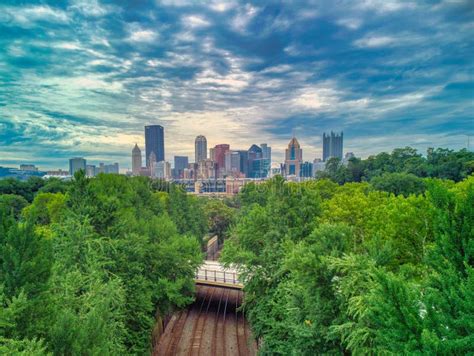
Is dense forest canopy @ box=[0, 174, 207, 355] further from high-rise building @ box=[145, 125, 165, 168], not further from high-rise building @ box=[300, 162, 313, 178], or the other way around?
high-rise building @ box=[145, 125, 165, 168]

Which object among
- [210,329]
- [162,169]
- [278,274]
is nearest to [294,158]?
[162,169]

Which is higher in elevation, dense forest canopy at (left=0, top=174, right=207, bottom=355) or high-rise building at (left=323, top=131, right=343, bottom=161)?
high-rise building at (left=323, top=131, right=343, bottom=161)

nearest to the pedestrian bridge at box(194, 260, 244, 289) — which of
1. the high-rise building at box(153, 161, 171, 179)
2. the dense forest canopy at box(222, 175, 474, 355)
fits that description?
the dense forest canopy at box(222, 175, 474, 355)

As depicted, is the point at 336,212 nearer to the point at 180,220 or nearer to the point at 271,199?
the point at 271,199

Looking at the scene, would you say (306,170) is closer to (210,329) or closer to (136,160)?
(136,160)

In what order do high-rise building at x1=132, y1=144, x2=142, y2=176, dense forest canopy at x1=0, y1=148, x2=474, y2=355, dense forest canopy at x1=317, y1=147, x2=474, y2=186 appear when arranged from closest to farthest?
1. dense forest canopy at x1=0, y1=148, x2=474, y2=355
2. dense forest canopy at x1=317, y1=147, x2=474, y2=186
3. high-rise building at x1=132, y1=144, x2=142, y2=176

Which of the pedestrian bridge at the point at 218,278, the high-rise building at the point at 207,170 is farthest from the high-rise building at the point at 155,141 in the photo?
the pedestrian bridge at the point at 218,278
